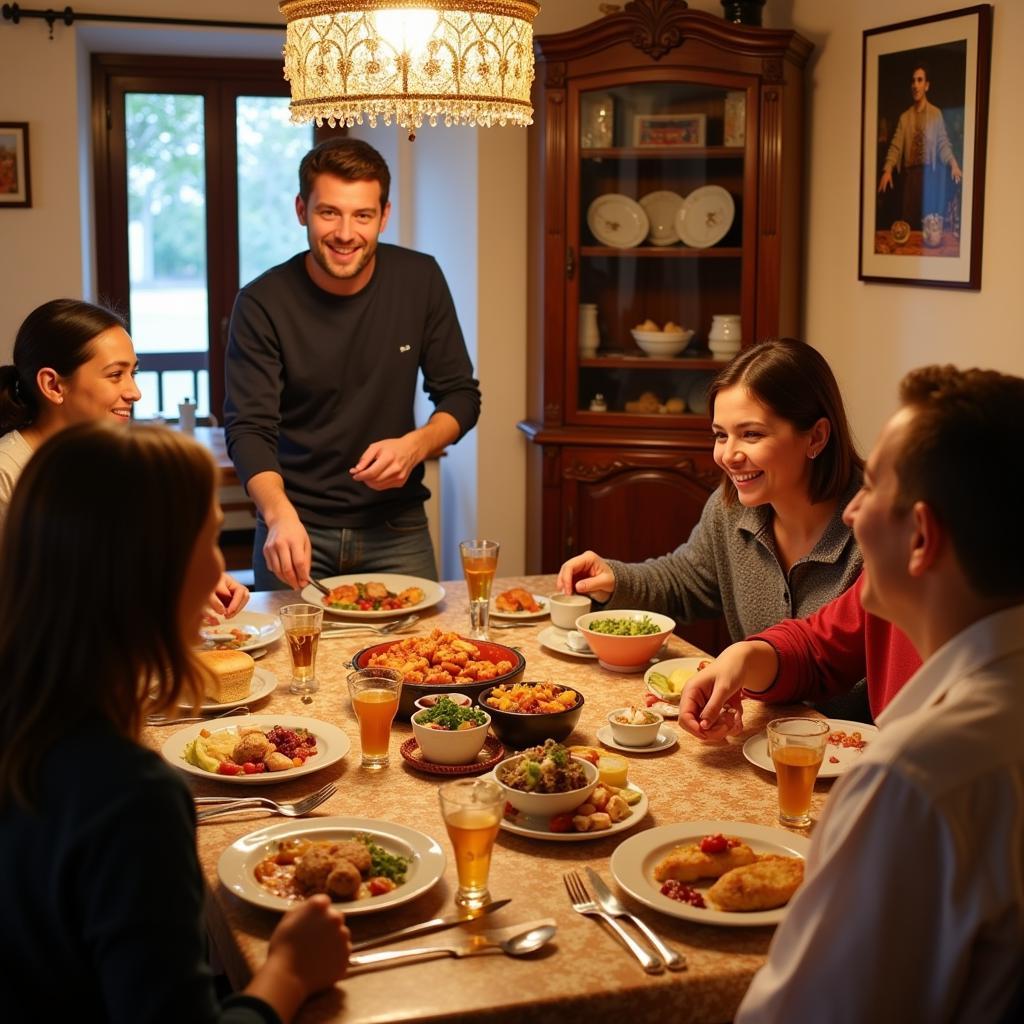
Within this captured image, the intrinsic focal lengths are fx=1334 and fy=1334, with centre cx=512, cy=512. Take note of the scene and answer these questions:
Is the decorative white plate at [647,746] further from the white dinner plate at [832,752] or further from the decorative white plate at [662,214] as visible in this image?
the decorative white plate at [662,214]

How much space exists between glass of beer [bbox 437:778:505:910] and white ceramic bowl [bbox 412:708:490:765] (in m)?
0.34

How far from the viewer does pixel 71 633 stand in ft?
3.77

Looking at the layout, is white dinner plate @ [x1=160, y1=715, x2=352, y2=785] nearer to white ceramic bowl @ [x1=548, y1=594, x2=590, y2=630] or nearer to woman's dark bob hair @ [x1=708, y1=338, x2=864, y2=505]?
white ceramic bowl @ [x1=548, y1=594, x2=590, y2=630]

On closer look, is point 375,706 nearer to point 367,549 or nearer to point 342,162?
point 367,549

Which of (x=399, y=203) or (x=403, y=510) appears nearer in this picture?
(x=403, y=510)

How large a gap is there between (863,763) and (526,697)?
34.9 inches

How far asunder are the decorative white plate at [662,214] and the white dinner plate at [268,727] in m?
2.84

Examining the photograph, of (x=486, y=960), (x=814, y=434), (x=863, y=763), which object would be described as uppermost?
(x=814, y=434)

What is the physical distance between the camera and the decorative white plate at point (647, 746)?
192 cm

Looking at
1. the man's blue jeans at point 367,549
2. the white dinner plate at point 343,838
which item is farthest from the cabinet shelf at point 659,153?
the white dinner plate at point 343,838

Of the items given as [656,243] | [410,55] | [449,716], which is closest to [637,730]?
[449,716]

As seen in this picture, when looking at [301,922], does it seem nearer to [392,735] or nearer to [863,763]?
[863,763]

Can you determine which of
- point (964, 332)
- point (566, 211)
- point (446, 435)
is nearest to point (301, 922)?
point (446, 435)

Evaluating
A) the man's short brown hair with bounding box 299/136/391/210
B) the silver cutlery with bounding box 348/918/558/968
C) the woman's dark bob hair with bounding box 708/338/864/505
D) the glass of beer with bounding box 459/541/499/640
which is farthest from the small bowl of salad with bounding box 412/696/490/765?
the man's short brown hair with bounding box 299/136/391/210
